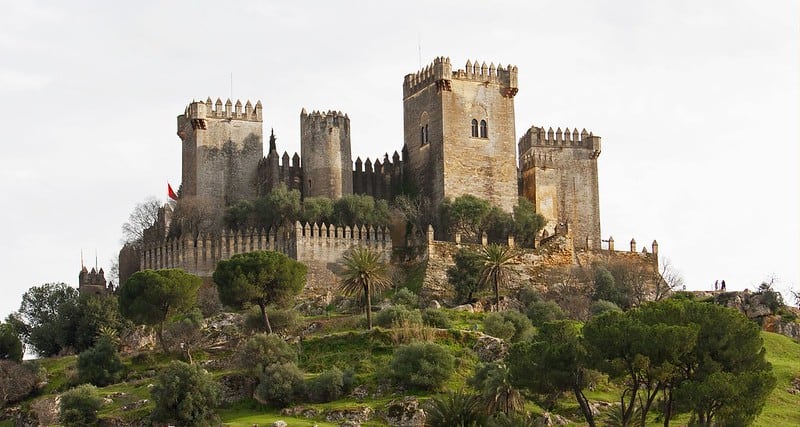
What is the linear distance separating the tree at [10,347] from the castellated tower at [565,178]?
2904 cm

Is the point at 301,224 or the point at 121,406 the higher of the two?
the point at 301,224

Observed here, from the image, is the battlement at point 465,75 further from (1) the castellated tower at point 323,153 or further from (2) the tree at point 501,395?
(2) the tree at point 501,395

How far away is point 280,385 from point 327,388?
186 cm

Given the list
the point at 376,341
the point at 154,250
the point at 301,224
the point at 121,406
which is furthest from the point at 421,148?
the point at 121,406

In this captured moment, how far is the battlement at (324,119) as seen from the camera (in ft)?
290

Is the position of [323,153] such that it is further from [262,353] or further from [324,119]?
[262,353]

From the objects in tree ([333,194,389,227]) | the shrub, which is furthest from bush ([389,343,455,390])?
tree ([333,194,389,227])

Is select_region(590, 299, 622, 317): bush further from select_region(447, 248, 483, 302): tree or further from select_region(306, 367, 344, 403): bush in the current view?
select_region(306, 367, 344, 403): bush

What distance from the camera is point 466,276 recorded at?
81.2m

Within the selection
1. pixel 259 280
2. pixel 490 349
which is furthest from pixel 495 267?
pixel 259 280

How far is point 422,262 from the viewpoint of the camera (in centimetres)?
8412

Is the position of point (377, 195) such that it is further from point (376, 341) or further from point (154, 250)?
point (376, 341)

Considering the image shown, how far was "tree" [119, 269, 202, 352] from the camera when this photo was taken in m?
74.7

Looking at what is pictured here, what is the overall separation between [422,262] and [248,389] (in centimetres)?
1859
